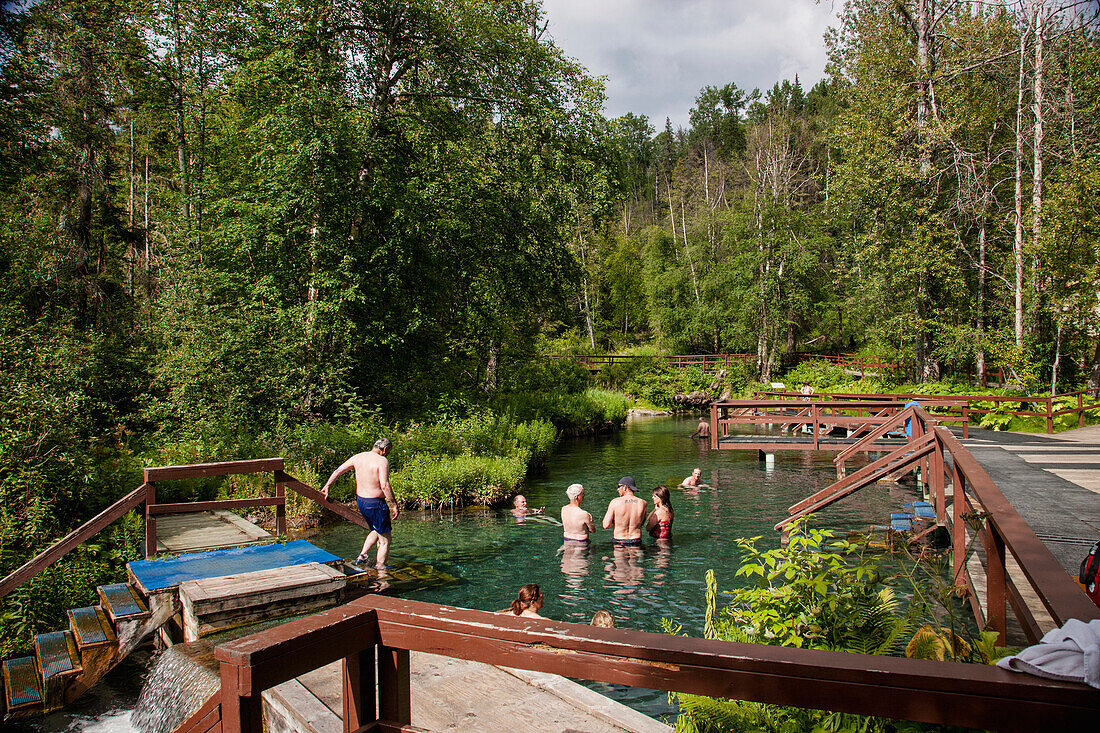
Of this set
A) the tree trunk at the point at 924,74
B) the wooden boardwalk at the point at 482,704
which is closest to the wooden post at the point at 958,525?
the wooden boardwalk at the point at 482,704

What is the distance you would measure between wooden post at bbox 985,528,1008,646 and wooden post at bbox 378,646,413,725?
12.7ft

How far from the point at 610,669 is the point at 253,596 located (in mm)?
5791

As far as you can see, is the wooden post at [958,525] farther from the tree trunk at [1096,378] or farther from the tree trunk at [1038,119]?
the tree trunk at [1038,119]

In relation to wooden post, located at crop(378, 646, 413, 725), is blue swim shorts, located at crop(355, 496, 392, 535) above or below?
below

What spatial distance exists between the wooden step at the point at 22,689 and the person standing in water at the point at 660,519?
9046 millimetres

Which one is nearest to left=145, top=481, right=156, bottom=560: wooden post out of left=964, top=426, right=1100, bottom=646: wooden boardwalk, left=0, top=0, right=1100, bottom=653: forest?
left=0, top=0, right=1100, bottom=653: forest

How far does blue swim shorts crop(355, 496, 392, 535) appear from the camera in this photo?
9.55 metres

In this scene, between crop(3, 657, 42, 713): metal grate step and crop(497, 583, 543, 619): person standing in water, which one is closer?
crop(3, 657, 42, 713): metal grate step

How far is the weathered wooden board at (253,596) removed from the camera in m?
6.23

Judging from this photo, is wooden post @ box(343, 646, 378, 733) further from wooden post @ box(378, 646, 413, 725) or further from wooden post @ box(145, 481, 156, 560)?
wooden post @ box(145, 481, 156, 560)

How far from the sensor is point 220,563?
7.68 metres

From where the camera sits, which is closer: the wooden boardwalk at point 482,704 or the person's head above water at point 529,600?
the wooden boardwalk at point 482,704

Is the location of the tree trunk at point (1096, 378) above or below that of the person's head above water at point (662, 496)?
above

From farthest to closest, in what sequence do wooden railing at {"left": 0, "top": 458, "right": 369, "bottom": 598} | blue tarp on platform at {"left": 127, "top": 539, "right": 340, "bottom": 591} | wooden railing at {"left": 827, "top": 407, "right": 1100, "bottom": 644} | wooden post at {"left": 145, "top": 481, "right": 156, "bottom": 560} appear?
wooden post at {"left": 145, "top": 481, "right": 156, "bottom": 560}
blue tarp on platform at {"left": 127, "top": 539, "right": 340, "bottom": 591}
wooden railing at {"left": 0, "top": 458, "right": 369, "bottom": 598}
wooden railing at {"left": 827, "top": 407, "right": 1100, "bottom": 644}
